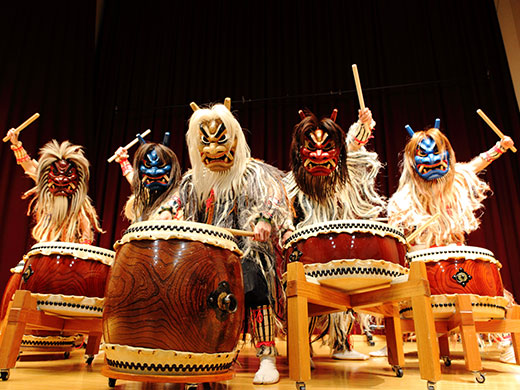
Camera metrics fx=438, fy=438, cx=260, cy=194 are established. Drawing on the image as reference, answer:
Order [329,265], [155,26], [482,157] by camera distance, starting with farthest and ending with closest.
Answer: [155,26] → [482,157] → [329,265]

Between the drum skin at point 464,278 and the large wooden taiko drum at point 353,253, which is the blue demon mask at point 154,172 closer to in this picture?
the large wooden taiko drum at point 353,253

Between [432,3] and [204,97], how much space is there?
2450 mm

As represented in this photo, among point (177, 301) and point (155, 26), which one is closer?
point (177, 301)

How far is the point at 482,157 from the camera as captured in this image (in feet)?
8.38

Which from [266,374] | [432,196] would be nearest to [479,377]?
[266,374]

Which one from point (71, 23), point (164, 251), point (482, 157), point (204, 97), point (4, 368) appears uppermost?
point (71, 23)

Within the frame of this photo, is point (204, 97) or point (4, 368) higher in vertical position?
point (204, 97)

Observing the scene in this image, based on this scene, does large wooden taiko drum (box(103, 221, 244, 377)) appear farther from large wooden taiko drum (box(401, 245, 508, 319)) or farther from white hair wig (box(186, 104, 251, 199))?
large wooden taiko drum (box(401, 245, 508, 319))

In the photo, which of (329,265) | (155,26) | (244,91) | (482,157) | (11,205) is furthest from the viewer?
(155,26)

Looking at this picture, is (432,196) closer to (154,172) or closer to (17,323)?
(154,172)

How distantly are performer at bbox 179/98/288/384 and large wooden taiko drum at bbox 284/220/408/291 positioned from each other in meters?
0.23

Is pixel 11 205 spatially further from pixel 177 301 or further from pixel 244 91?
pixel 177 301

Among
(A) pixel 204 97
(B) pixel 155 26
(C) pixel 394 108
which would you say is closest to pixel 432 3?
(C) pixel 394 108

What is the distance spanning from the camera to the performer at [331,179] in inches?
67.7
